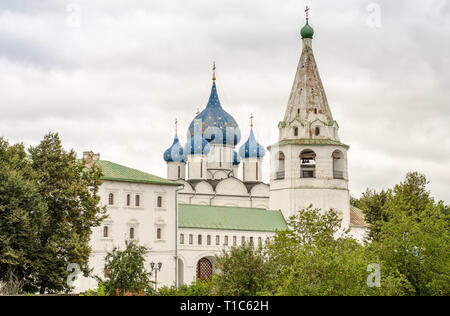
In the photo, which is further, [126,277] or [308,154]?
[308,154]

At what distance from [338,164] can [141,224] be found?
708 inches

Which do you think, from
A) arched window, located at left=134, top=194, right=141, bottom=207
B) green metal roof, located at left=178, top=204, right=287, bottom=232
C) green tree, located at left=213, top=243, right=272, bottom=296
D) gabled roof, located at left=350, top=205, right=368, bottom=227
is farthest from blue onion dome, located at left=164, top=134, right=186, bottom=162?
green tree, located at left=213, top=243, right=272, bottom=296

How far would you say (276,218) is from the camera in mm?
51750

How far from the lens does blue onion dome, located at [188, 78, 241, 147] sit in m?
65.2

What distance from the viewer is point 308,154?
53.3m

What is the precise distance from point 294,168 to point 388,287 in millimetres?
29808

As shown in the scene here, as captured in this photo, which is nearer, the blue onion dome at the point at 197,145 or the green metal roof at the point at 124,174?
the green metal roof at the point at 124,174

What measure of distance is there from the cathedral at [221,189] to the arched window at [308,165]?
0.08 m

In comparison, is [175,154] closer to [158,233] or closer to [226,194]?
[226,194]

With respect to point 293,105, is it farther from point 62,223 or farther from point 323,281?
point 323,281

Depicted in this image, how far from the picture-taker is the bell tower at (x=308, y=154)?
169 ft

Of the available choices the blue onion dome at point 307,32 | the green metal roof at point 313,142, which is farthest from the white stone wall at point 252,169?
the blue onion dome at point 307,32

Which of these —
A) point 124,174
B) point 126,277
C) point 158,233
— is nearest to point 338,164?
point 158,233

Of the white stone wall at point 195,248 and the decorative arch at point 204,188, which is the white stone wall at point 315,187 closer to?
the white stone wall at point 195,248
